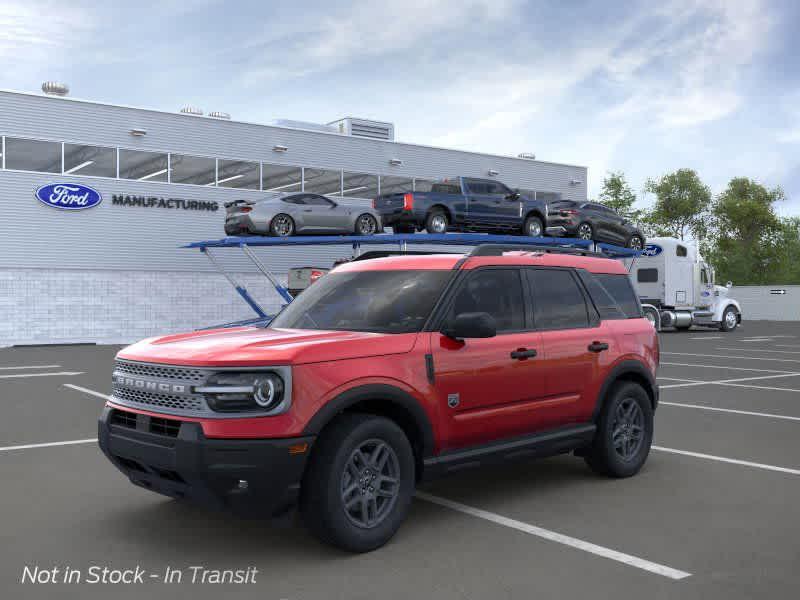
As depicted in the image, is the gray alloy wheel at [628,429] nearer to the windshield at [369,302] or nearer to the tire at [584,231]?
the windshield at [369,302]

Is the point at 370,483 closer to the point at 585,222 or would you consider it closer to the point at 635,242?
the point at 585,222

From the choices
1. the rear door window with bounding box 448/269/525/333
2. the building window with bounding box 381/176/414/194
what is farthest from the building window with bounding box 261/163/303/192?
the rear door window with bounding box 448/269/525/333

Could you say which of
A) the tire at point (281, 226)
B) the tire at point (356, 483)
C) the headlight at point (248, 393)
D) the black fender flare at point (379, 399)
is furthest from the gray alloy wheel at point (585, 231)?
the headlight at point (248, 393)

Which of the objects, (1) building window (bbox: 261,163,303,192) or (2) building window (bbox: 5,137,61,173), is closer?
(2) building window (bbox: 5,137,61,173)

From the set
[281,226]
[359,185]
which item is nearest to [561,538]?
[281,226]

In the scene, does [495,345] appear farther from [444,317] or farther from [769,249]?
[769,249]

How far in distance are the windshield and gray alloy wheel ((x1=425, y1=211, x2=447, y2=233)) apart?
17.2 meters

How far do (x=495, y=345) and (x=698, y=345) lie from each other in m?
20.7

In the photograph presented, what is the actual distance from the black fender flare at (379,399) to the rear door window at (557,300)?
1444 mm

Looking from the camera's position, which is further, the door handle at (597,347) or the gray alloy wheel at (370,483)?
the door handle at (597,347)

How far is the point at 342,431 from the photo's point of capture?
4594 mm

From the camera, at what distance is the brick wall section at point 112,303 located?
27.2 metres

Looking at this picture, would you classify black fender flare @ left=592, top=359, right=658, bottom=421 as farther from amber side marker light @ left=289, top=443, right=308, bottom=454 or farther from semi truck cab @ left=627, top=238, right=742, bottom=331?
semi truck cab @ left=627, top=238, right=742, bottom=331

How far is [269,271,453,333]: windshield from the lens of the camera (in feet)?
17.6
